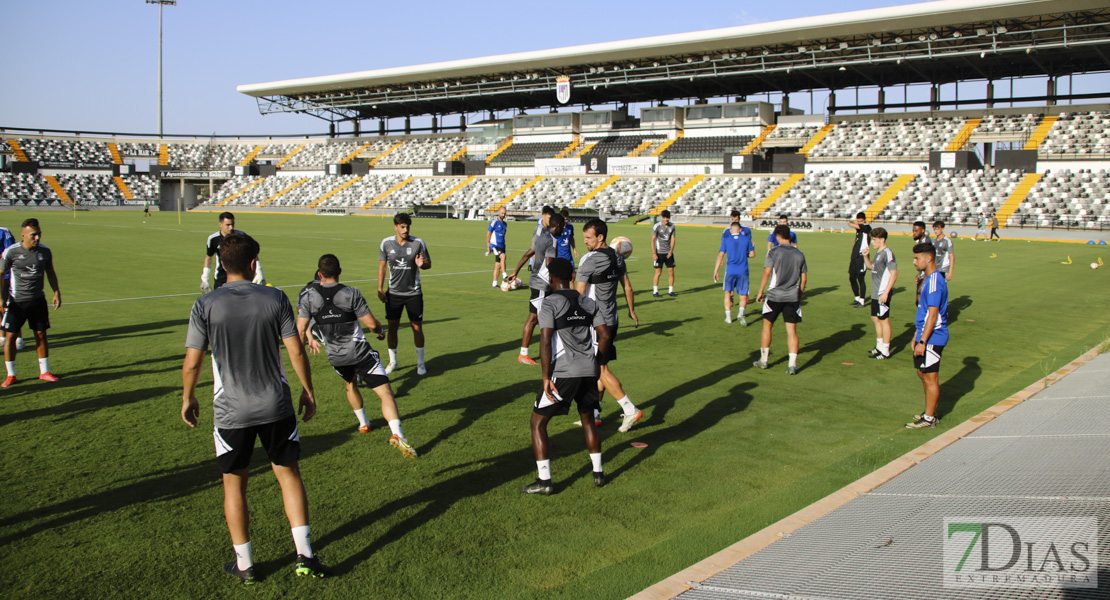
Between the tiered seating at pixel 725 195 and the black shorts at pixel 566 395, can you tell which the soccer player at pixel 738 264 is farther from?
the tiered seating at pixel 725 195

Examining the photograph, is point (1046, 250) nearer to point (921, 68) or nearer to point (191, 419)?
point (921, 68)

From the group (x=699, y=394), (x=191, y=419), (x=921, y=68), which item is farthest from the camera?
(x=921, y=68)

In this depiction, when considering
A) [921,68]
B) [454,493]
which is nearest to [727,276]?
[454,493]

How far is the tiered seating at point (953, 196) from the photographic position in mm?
42703

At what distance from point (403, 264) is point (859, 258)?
966 cm

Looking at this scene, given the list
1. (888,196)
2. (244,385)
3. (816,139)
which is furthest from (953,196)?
(244,385)

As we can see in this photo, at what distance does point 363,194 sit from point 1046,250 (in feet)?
194

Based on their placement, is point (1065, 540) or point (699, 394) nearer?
point (1065, 540)

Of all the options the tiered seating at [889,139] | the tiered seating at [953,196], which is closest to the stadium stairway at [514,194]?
the tiered seating at [889,139]

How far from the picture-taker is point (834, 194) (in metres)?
49.5

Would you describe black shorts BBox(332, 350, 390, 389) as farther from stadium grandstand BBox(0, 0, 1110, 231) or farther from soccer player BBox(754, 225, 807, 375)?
stadium grandstand BBox(0, 0, 1110, 231)

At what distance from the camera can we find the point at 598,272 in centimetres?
787

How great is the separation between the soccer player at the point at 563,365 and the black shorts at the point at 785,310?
15.1 ft

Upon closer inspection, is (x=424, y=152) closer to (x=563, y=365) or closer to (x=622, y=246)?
(x=622, y=246)
